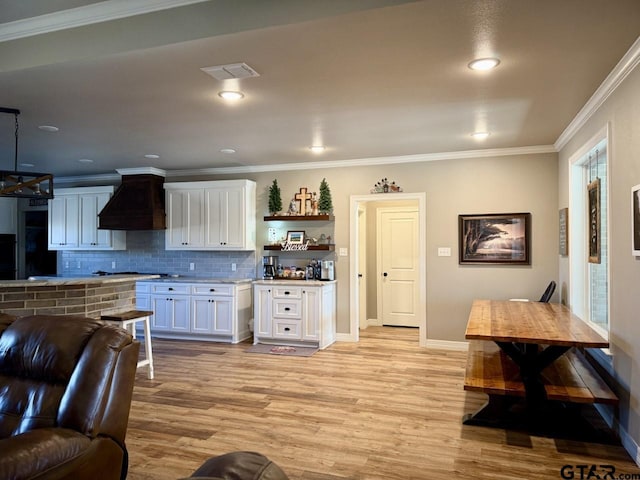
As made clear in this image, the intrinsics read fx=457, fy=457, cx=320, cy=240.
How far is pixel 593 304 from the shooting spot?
4293 mm

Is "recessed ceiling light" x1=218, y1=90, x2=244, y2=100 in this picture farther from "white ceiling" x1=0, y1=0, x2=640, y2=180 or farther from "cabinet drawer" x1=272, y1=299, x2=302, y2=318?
"cabinet drawer" x1=272, y1=299, x2=302, y2=318

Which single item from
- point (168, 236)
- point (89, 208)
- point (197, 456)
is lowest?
point (197, 456)

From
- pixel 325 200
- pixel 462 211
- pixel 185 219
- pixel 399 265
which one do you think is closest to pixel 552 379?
pixel 462 211

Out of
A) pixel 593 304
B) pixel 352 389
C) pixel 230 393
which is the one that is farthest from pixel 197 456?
pixel 593 304

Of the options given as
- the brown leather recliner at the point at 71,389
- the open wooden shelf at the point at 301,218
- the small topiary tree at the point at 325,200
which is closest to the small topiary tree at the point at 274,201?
the open wooden shelf at the point at 301,218

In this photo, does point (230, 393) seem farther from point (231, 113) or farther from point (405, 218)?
point (405, 218)

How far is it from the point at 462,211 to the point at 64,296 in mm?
4515

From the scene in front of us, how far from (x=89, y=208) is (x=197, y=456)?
5.56 m

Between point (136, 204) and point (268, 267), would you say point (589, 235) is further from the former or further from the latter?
point (136, 204)

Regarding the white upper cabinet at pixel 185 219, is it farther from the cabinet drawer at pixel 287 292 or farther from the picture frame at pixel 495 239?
the picture frame at pixel 495 239

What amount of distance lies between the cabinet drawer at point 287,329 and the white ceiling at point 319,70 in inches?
94.6

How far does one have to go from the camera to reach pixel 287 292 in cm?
604

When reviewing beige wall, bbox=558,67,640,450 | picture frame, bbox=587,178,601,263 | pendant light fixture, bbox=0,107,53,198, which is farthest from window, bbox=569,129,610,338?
pendant light fixture, bbox=0,107,53,198

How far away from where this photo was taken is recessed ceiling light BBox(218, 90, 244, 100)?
3.43 meters
